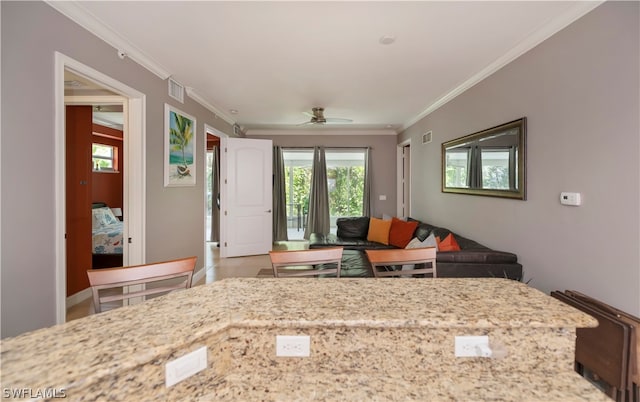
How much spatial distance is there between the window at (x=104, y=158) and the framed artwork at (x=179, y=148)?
131 inches

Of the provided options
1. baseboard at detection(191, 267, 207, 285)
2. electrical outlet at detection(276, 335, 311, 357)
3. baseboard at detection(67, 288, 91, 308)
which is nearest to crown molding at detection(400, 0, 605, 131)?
electrical outlet at detection(276, 335, 311, 357)

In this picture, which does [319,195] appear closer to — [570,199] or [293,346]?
[570,199]

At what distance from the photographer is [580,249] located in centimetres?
197

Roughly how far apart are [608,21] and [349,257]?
2953mm

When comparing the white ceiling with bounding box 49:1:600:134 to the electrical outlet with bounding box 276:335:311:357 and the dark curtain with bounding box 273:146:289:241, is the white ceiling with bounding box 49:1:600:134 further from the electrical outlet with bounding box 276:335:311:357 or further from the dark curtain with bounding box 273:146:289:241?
the dark curtain with bounding box 273:146:289:241

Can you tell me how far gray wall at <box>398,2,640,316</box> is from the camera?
1662mm

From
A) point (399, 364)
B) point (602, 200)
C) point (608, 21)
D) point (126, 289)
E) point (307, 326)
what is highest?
point (608, 21)

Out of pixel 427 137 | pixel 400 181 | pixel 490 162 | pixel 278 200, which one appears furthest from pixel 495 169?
pixel 278 200

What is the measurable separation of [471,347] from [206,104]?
453cm

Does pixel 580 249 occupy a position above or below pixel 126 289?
above

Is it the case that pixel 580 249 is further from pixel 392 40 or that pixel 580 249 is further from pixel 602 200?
pixel 392 40

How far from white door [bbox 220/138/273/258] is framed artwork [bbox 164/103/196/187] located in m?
1.26

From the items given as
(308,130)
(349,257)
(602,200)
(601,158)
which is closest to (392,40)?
(601,158)

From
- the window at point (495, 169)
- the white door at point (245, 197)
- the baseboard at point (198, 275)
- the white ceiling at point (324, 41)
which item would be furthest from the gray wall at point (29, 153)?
the window at point (495, 169)
